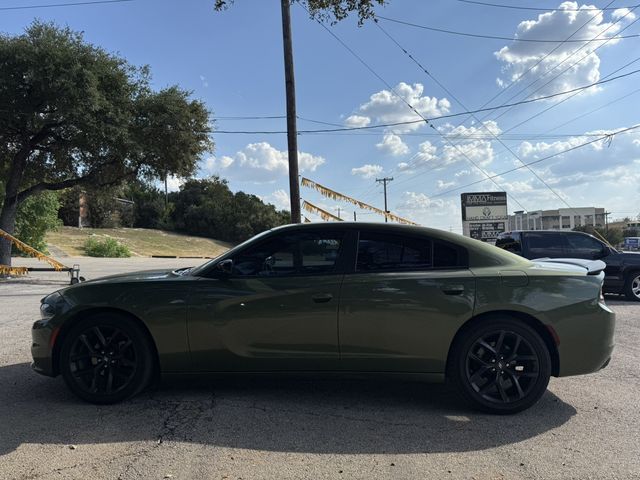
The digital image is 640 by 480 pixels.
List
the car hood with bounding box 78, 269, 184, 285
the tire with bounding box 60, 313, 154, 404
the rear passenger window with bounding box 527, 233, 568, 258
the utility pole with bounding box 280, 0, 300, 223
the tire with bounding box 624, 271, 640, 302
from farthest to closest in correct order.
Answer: the utility pole with bounding box 280, 0, 300, 223
the rear passenger window with bounding box 527, 233, 568, 258
the tire with bounding box 624, 271, 640, 302
the car hood with bounding box 78, 269, 184, 285
the tire with bounding box 60, 313, 154, 404

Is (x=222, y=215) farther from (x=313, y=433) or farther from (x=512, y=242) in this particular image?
(x=313, y=433)

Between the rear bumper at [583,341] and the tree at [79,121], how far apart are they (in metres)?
15.4

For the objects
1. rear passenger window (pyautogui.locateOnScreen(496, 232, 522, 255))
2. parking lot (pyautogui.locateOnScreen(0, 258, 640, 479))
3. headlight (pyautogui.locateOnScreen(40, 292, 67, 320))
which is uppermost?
rear passenger window (pyautogui.locateOnScreen(496, 232, 522, 255))

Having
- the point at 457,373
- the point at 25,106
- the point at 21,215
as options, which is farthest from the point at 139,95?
the point at 457,373

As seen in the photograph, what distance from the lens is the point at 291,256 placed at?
4578 millimetres

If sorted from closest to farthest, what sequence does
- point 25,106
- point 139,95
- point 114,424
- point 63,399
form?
1. point 114,424
2. point 63,399
3. point 25,106
4. point 139,95

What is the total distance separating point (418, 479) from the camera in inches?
129

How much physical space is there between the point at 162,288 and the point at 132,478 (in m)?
1.64

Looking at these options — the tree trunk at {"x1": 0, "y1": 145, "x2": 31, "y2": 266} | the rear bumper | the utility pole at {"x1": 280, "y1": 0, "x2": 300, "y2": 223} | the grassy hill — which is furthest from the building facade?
the rear bumper

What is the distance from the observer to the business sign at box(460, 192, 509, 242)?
32750 mm

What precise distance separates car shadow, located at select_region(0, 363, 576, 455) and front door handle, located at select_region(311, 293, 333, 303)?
0.92 m

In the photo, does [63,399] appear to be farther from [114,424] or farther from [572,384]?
[572,384]

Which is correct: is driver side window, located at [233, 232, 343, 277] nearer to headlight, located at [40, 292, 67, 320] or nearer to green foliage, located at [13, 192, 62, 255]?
headlight, located at [40, 292, 67, 320]

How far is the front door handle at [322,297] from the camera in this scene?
4.34m
